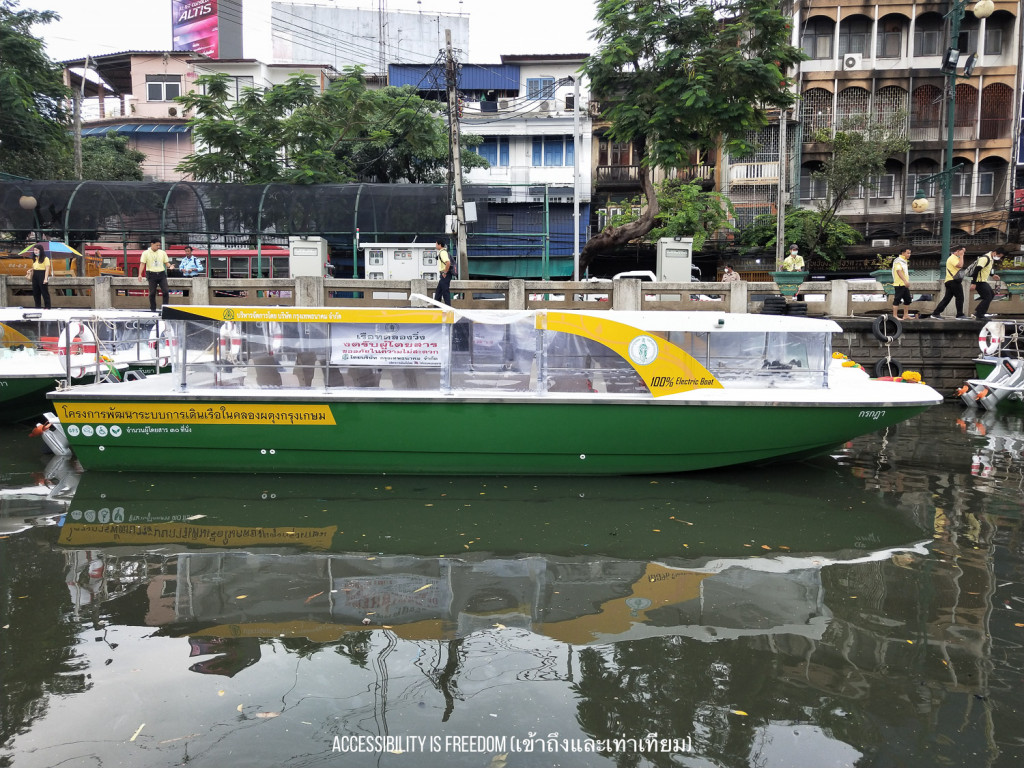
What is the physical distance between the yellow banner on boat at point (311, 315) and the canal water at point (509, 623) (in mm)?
1890

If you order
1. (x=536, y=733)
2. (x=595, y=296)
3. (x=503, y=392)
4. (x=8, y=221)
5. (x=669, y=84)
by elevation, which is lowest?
(x=536, y=733)

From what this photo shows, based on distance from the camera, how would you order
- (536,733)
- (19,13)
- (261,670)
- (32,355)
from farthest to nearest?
(19,13), (32,355), (261,670), (536,733)

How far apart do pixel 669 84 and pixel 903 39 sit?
17233 mm

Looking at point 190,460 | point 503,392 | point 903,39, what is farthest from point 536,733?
point 903,39

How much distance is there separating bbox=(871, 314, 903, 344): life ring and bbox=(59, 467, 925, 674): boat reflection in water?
6.74 meters

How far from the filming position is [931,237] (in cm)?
2873

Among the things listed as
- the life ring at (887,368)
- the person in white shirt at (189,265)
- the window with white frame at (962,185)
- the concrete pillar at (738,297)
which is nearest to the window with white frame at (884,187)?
the window with white frame at (962,185)

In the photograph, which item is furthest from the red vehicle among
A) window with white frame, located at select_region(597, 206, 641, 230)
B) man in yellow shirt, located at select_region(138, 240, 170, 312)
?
window with white frame, located at select_region(597, 206, 641, 230)

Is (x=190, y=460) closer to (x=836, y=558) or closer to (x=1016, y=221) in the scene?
(x=836, y=558)

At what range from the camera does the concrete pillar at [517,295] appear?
15656 mm

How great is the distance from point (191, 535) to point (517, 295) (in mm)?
9412

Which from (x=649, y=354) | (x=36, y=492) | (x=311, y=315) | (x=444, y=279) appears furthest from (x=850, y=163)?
(x=36, y=492)

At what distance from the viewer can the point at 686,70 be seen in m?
17.7

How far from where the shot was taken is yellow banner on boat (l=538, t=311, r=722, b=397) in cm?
902
